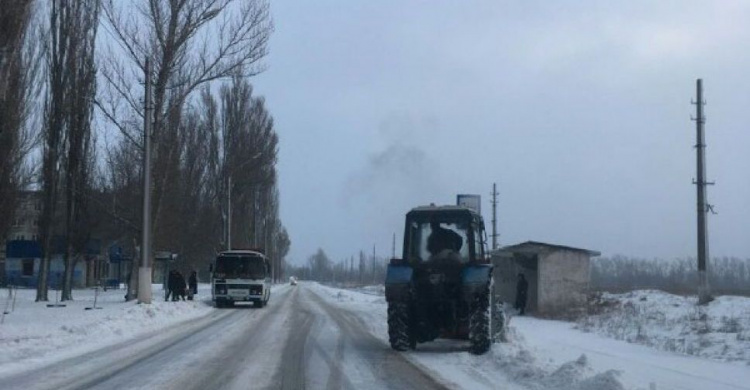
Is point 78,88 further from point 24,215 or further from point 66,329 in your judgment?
point 66,329

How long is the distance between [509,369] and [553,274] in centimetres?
2372

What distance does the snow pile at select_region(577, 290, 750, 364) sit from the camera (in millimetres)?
21797

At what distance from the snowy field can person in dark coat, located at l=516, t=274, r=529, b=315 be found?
11759 millimetres

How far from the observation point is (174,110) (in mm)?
43219

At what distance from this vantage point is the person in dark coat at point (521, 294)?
3756cm

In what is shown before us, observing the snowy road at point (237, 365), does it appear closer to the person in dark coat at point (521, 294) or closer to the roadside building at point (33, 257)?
the person in dark coat at point (521, 294)

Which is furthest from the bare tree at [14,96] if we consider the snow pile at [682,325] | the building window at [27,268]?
the building window at [27,268]

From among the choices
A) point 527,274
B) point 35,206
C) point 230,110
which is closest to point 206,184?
point 230,110

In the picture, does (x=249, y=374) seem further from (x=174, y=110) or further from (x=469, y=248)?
(x=174, y=110)

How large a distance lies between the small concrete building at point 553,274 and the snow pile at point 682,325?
4.01 feet

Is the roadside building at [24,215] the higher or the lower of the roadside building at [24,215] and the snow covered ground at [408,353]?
the higher

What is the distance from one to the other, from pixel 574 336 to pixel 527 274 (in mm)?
14939

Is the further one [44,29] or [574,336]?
[44,29]

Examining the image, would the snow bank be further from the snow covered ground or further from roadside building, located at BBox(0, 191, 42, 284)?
roadside building, located at BBox(0, 191, 42, 284)
